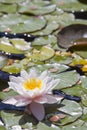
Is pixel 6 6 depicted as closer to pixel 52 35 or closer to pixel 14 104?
pixel 52 35

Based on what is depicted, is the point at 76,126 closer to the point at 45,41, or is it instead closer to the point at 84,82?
the point at 84,82

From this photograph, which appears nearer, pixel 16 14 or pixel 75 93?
pixel 75 93

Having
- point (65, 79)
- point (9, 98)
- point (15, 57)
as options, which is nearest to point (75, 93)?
point (65, 79)

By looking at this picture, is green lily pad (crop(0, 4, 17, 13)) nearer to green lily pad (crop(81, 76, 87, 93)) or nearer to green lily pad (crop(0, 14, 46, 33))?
green lily pad (crop(0, 14, 46, 33))

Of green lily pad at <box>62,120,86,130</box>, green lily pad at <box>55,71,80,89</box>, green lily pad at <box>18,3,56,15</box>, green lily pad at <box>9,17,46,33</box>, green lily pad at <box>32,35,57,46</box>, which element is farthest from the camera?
green lily pad at <box>18,3,56,15</box>

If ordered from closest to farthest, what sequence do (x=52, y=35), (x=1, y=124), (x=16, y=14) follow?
(x=1, y=124) → (x=52, y=35) → (x=16, y=14)

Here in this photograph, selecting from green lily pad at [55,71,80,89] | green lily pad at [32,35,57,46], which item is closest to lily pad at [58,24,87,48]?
green lily pad at [32,35,57,46]

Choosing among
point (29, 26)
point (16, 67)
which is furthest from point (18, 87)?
point (29, 26)
